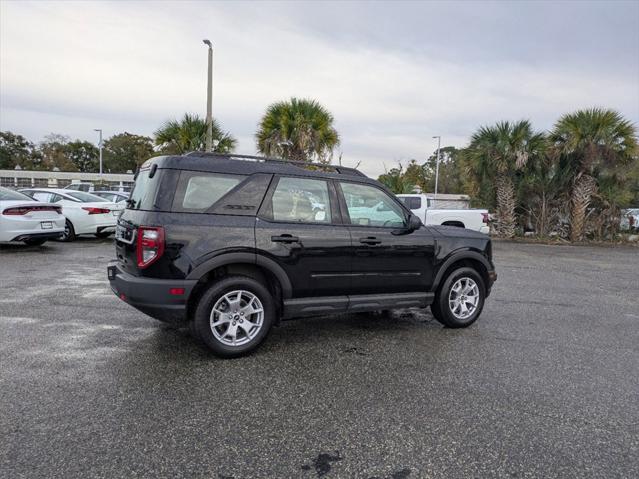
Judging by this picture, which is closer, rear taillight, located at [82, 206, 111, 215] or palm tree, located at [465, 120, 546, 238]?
rear taillight, located at [82, 206, 111, 215]

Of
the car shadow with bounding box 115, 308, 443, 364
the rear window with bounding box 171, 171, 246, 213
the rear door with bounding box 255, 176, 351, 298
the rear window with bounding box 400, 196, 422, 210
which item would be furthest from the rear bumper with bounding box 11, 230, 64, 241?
the rear window with bounding box 400, 196, 422, 210

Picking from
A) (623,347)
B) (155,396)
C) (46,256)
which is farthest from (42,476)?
(46,256)

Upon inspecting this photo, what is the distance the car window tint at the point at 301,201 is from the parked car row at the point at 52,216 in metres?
4.93

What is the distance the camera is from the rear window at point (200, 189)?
406 centimetres

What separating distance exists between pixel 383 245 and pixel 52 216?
28.4 ft

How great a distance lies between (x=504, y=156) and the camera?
56.7 feet

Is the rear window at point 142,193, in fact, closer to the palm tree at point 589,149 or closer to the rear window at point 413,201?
the rear window at point 413,201

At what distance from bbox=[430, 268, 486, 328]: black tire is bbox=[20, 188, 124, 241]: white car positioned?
9667 millimetres

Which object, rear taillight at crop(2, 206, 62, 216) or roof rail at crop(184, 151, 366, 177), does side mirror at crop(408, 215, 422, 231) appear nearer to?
roof rail at crop(184, 151, 366, 177)

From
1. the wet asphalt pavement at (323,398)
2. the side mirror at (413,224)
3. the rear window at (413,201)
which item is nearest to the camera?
the wet asphalt pavement at (323,398)

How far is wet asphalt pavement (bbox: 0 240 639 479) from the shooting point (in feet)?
8.63

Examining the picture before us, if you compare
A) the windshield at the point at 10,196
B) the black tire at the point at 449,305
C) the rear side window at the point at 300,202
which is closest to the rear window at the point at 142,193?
the rear side window at the point at 300,202

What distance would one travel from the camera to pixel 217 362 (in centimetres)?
410

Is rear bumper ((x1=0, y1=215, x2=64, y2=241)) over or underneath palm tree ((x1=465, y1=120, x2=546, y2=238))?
underneath
